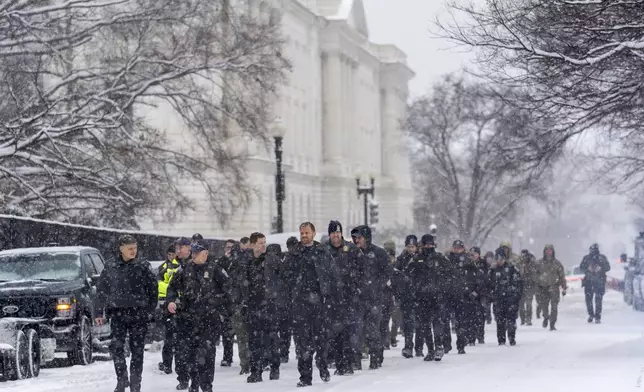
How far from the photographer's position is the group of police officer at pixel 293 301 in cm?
1738

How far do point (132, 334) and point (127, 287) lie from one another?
56 cm

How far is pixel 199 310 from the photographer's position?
17203 millimetres

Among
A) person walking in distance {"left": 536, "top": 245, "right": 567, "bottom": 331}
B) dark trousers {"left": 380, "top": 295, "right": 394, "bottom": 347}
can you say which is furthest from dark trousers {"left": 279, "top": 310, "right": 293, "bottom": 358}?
person walking in distance {"left": 536, "top": 245, "right": 567, "bottom": 331}

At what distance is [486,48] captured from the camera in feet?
87.2

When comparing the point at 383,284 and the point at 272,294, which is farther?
the point at 383,284

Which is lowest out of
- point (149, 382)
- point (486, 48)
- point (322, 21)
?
point (149, 382)

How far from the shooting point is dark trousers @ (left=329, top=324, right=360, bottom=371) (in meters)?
20.9

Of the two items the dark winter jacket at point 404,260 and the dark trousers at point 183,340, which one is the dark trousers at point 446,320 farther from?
the dark trousers at point 183,340

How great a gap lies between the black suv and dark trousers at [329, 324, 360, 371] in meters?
3.86

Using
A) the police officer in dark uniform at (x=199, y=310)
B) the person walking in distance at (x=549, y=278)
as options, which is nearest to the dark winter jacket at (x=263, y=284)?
the police officer in dark uniform at (x=199, y=310)

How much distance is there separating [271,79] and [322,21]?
7192cm

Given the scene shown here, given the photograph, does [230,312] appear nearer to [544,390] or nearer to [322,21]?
[544,390]

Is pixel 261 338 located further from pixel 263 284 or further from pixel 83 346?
pixel 83 346

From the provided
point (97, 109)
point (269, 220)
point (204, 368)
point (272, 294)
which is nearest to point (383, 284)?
point (272, 294)
